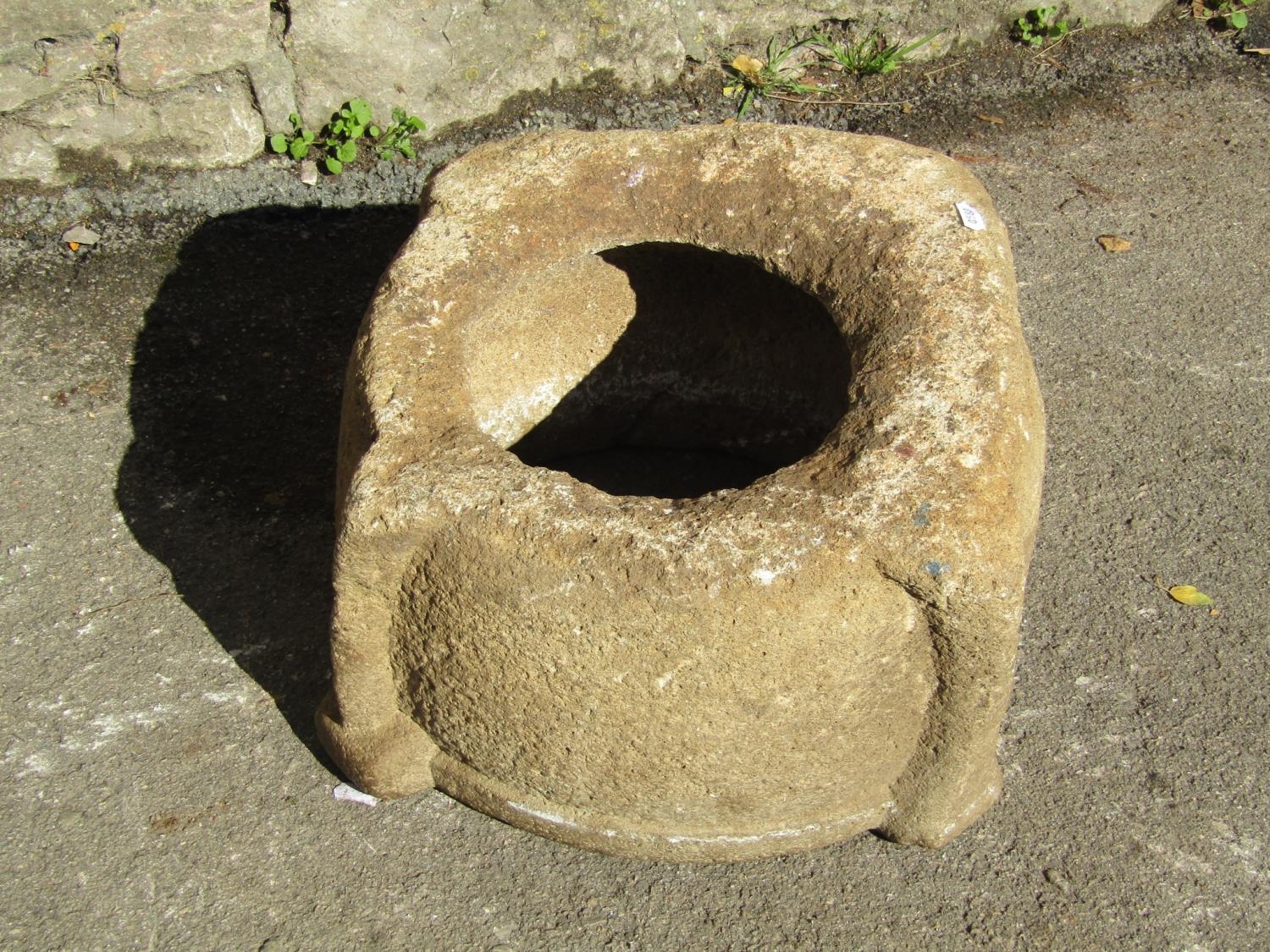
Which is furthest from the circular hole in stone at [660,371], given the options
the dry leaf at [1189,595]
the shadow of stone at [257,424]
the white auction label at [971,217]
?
the dry leaf at [1189,595]

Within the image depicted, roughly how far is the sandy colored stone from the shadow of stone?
0.43 metres

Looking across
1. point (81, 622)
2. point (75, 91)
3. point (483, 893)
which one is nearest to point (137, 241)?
point (75, 91)

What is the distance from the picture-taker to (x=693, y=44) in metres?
4.25

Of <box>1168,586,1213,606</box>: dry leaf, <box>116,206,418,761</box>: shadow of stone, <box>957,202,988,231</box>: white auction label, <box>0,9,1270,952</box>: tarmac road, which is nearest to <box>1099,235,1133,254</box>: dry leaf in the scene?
<box>0,9,1270,952</box>: tarmac road

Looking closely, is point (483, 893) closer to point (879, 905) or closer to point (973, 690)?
point (879, 905)

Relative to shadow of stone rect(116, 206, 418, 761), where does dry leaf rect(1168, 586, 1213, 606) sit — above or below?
below

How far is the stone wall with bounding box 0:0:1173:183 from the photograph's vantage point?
11.6 ft

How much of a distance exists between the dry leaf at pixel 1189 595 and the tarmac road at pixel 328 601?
3 centimetres

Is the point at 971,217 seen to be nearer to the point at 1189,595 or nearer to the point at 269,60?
the point at 1189,595

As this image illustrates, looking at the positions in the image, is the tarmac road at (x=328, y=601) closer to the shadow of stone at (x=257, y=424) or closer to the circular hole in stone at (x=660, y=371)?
the shadow of stone at (x=257, y=424)

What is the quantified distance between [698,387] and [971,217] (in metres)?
0.85

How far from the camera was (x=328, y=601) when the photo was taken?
8.94 feet

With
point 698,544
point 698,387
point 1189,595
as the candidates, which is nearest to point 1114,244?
point 1189,595

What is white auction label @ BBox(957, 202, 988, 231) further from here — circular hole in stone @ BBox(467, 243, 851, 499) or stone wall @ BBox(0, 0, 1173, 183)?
stone wall @ BBox(0, 0, 1173, 183)
